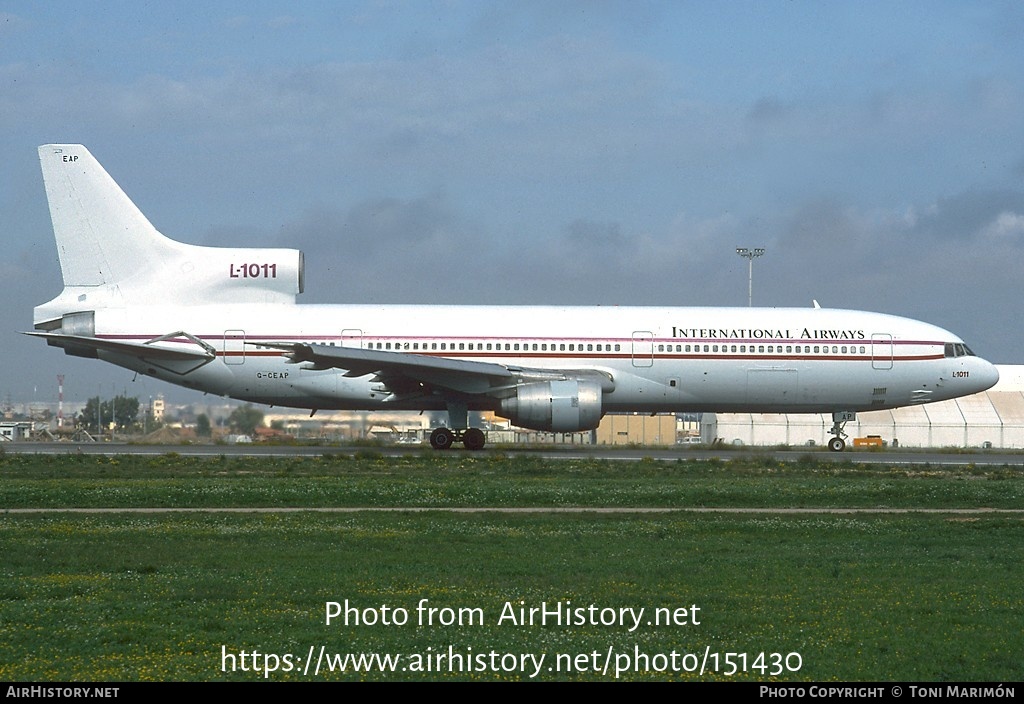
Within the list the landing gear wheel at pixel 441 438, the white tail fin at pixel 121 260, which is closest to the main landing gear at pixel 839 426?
the landing gear wheel at pixel 441 438

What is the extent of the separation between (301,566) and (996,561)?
328 inches

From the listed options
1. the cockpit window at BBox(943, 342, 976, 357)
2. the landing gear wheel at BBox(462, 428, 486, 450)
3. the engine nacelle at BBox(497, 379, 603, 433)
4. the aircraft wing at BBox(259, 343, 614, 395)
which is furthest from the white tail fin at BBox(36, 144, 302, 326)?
the cockpit window at BBox(943, 342, 976, 357)

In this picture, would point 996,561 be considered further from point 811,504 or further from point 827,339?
point 827,339

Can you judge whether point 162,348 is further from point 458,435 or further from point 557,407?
point 557,407

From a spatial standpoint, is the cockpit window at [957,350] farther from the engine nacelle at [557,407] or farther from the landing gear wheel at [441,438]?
the landing gear wheel at [441,438]

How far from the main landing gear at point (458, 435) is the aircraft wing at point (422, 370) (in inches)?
45.8

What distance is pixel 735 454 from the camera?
35719 millimetres

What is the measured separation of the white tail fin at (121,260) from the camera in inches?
1371

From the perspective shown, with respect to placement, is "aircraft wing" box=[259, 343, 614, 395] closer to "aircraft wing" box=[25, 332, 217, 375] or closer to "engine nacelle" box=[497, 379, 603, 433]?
"engine nacelle" box=[497, 379, 603, 433]

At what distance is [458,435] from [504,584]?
22.8m

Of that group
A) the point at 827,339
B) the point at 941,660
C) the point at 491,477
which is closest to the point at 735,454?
the point at 827,339

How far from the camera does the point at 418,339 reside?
3384 centimetres

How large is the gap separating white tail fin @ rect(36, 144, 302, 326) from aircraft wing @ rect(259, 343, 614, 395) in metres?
3.20
